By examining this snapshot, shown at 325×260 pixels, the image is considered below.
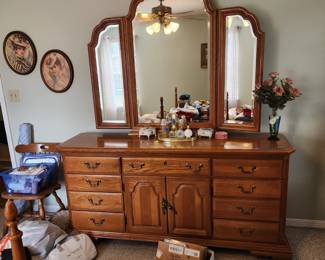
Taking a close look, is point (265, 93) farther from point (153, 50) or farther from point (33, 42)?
point (33, 42)

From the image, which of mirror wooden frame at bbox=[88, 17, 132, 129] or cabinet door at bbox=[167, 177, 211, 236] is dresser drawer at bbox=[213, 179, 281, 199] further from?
mirror wooden frame at bbox=[88, 17, 132, 129]

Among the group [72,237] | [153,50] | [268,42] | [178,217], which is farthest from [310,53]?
[72,237]

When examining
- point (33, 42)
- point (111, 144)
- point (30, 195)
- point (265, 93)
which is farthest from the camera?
point (33, 42)

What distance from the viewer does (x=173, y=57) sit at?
86.8 inches

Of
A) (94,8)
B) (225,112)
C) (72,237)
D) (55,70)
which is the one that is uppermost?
(94,8)

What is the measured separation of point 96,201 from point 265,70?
5.46 ft

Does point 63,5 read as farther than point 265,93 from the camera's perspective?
Yes

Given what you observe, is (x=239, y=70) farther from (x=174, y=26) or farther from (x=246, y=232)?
(x=246, y=232)

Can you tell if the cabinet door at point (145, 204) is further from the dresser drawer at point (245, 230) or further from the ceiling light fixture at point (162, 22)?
the ceiling light fixture at point (162, 22)

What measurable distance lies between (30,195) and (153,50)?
1549mm

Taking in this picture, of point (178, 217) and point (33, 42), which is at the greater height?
point (33, 42)

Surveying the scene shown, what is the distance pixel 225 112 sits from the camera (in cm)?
223

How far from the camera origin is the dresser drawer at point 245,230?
6.41 feet

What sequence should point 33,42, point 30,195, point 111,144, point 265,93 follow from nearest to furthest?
point 265,93
point 111,144
point 30,195
point 33,42
